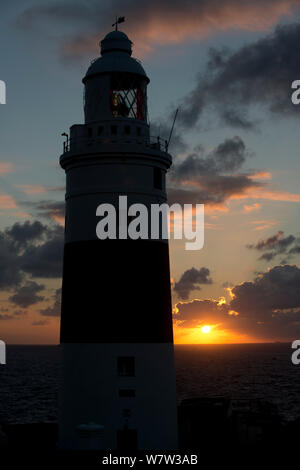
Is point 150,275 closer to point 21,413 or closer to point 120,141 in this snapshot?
point 120,141

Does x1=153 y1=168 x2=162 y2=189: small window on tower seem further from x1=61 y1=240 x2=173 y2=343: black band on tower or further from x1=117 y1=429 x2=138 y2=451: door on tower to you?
x1=117 y1=429 x2=138 y2=451: door on tower

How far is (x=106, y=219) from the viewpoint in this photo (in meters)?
29.1

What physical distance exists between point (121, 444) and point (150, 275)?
7273 millimetres

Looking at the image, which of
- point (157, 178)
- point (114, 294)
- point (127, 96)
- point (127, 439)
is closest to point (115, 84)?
point (127, 96)

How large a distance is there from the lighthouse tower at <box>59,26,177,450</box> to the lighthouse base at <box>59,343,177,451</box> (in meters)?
0.04

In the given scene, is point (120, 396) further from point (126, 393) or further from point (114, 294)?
point (114, 294)

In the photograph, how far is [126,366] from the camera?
93.9ft

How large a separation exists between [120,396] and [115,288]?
4.59 m

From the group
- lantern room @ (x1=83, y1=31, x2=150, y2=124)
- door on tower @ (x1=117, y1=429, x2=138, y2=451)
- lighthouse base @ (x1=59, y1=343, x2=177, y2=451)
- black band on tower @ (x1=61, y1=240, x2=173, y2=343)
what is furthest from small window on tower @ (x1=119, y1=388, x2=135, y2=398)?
lantern room @ (x1=83, y1=31, x2=150, y2=124)

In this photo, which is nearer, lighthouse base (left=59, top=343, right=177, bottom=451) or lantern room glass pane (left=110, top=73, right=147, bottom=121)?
lighthouse base (left=59, top=343, right=177, bottom=451)

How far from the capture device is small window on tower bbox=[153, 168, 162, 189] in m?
30.3

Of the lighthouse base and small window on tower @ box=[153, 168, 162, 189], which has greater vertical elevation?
small window on tower @ box=[153, 168, 162, 189]
